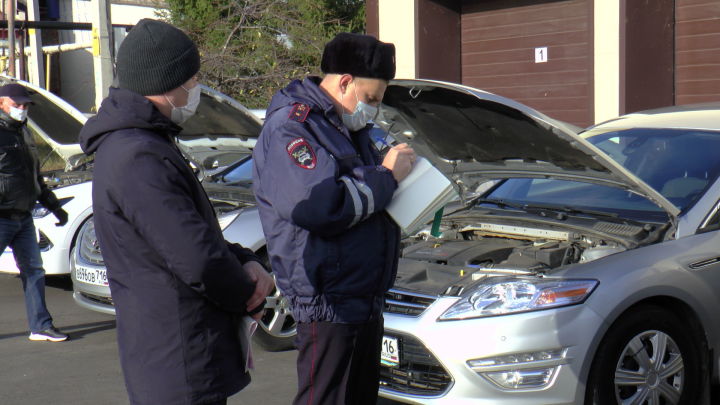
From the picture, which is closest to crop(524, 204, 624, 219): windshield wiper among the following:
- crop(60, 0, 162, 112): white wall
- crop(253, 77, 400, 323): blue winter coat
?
crop(253, 77, 400, 323): blue winter coat

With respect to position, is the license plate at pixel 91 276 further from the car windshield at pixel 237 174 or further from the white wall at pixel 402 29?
the white wall at pixel 402 29

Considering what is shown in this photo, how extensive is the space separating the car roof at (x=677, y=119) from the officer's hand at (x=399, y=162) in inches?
107

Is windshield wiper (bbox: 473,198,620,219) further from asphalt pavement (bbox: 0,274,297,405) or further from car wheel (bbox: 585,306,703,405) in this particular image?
asphalt pavement (bbox: 0,274,297,405)

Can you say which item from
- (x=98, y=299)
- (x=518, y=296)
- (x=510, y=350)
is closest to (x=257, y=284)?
(x=510, y=350)

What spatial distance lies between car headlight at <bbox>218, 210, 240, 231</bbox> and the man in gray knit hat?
3.38 metres

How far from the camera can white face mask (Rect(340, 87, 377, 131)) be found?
3.04 m

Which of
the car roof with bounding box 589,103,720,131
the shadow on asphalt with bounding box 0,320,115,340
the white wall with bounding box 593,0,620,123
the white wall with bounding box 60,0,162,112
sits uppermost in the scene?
the white wall with bounding box 60,0,162,112

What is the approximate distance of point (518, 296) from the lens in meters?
3.84

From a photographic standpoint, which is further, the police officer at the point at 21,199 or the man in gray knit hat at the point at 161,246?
the police officer at the point at 21,199

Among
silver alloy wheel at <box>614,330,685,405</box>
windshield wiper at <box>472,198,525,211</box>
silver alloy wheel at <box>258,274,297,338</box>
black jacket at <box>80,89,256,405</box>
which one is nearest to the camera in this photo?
black jacket at <box>80,89,256,405</box>

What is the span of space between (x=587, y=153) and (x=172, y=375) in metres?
2.31

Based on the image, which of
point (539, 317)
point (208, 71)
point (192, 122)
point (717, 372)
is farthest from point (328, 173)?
point (208, 71)

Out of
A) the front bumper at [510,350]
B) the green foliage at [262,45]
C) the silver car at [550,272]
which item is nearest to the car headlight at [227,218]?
the silver car at [550,272]

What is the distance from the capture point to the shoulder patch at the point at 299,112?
9.64 feet
